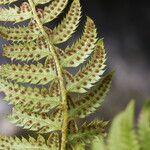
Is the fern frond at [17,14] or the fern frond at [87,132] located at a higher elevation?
the fern frond at [17,14]

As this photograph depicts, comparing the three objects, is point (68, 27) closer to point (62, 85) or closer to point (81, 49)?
point (81, 49)

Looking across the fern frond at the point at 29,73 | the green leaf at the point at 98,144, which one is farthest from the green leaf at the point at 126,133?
the fern frond at the point at 29,73

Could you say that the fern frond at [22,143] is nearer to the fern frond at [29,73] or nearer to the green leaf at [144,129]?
the fern frond at [29,73]

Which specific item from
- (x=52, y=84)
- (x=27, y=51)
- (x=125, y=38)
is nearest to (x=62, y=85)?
(x=52, y=84)

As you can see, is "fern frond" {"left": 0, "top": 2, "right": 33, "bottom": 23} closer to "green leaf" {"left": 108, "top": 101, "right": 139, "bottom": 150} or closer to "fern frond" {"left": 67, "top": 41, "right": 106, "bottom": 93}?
"fern frond" {"left": 67, "top": 41, "right": 106, "bottom": 93}

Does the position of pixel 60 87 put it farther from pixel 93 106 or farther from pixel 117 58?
pixel 117 58

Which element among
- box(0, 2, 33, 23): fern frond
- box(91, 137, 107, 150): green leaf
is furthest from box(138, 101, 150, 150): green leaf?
box(0, 2, 33, 23): fern frond
